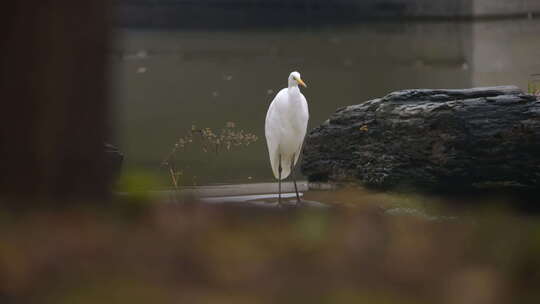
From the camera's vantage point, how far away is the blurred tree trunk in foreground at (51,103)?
2.46ft

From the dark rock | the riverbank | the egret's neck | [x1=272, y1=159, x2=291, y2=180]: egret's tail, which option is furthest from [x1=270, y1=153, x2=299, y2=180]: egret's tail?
the riverbank

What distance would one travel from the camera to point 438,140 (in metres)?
4.39

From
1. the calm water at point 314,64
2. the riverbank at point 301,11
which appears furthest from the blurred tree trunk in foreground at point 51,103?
the riverbank at point 301,11

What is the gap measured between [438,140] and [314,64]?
710 cm

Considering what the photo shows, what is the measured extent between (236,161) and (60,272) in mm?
6383

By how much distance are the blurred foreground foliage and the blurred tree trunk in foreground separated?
0.21 ft

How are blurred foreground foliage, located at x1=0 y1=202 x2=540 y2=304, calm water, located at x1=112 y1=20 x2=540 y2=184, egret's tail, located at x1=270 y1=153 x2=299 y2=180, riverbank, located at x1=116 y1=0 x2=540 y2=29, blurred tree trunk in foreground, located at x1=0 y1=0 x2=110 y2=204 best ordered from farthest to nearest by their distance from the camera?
riverbank, located at x1=116 y1=0 x2=540 y2=29
calm water, located at x1=112 y1=20 x2=540 y2=184
egret's tail, located at x1=270 y1=153 x2=299 y2=180
blurred tree trunk in foreground, located at x1=0 y1=0 x2=110 y2=204
blurred foreground foliage, located at x1=0 y1=202 x2=540 y2=304

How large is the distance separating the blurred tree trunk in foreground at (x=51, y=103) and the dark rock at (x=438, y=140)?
367 cm

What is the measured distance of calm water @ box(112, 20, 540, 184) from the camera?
1009 cm

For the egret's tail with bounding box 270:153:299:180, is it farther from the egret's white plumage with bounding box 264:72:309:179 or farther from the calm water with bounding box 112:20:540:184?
the calm water with bounding box 112:20:540:184

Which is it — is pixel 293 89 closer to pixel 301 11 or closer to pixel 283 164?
pixel 283 164

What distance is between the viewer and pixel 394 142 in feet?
15.3

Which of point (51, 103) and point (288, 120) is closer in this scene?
point (51, 103)

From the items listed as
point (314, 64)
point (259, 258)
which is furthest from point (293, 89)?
point (314, 64)
